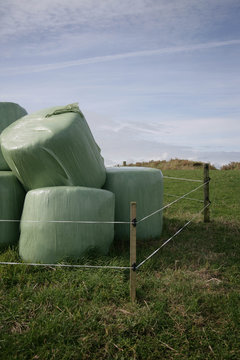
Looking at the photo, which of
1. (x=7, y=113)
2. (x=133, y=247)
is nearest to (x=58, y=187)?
(x=133, y=247)

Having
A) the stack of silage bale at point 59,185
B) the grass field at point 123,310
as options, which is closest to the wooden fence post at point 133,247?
the grass field at point 123,310

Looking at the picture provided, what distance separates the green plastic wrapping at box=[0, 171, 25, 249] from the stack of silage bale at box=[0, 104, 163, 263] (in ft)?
0.63

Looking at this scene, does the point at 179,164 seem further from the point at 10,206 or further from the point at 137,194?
the point at 10,206

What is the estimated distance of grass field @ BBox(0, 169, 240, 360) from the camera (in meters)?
2.69

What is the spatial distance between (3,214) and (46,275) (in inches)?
45.4

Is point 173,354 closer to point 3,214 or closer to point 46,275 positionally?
point 46,275

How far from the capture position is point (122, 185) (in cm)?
475

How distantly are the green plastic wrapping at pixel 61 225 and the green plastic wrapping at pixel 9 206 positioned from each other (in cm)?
55

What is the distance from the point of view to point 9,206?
4.41m

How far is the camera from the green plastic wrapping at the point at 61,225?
12.4 feet

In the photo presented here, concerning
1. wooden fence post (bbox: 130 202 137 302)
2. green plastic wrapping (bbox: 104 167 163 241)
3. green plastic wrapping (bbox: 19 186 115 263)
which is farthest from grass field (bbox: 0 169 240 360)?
green plastic wrapping (bbox: 104 167 163 241)

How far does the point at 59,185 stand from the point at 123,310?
5.40 ft

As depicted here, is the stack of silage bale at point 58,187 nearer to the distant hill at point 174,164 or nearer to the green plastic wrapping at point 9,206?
the green plastic wrapping at point 9,206

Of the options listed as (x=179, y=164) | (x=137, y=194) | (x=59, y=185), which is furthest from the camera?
(x=179, y=164)
